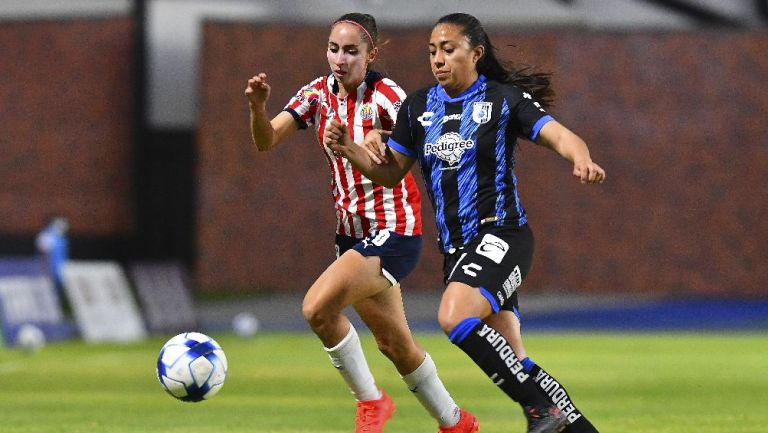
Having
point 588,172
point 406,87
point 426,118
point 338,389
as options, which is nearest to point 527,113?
point 426,118

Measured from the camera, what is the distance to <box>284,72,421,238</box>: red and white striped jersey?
8125 mm

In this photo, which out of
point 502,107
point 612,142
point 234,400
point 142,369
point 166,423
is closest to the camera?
point 502,107

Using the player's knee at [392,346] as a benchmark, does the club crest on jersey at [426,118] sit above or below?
above

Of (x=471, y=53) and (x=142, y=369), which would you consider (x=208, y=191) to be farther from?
(x=471, y=53)

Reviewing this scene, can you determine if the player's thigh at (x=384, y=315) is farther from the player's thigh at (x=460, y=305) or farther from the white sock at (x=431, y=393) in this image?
the player's thigh at (x=460, y=305)

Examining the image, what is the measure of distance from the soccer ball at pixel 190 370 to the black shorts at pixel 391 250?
1086mm

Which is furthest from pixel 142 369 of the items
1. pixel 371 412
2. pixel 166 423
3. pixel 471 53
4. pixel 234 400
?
pixel 471 53

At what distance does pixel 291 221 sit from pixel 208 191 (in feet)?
6.03

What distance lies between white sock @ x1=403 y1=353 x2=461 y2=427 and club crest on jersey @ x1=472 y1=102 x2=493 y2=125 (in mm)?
1524

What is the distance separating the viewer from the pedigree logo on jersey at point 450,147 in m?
7.21

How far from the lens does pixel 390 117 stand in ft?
26.5

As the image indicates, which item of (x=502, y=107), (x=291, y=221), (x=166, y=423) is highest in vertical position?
(x=502, y=107)

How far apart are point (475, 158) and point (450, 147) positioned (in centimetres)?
14

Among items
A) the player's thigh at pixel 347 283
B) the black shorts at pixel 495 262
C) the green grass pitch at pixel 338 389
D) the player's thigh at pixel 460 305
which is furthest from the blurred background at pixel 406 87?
the player's thigh at pixel 460 305
